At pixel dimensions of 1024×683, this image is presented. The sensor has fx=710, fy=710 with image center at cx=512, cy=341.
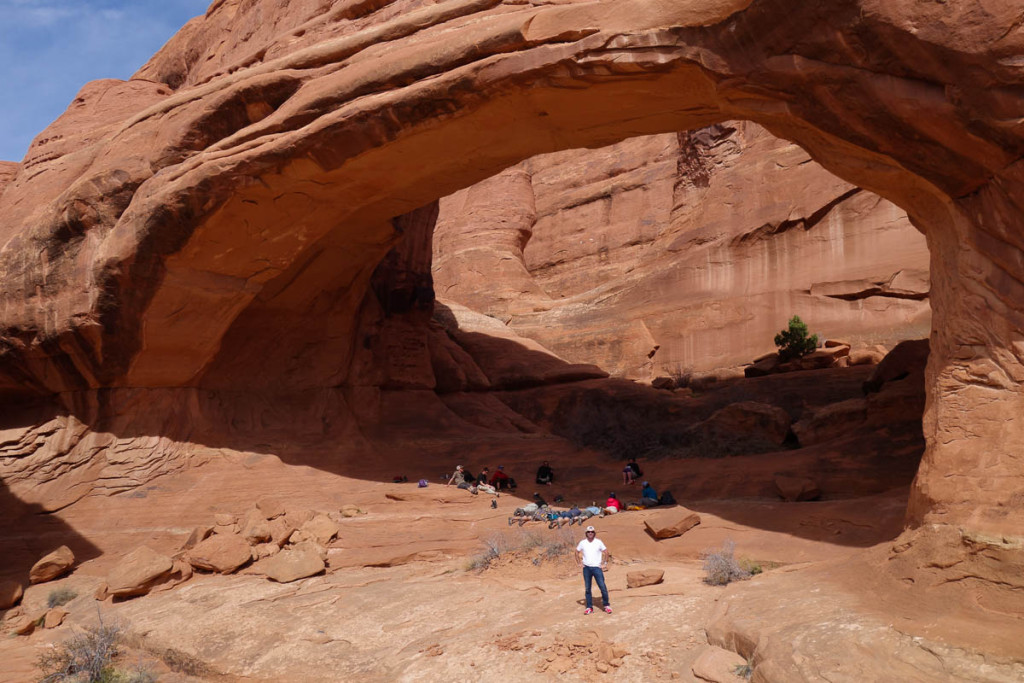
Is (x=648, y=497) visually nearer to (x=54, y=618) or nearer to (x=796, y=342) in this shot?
(x=54, y=618)

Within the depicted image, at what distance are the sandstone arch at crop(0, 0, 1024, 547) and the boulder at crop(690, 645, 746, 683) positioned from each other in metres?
2.31

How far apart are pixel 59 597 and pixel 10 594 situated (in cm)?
60

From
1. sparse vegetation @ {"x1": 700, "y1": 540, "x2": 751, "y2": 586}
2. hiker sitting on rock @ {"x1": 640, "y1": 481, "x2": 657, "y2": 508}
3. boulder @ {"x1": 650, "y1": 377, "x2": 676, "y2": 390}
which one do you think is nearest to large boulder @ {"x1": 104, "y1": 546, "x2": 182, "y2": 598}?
hiker sitting on rock @ {"x1": 640, "y1": 481, "x2": 657, "y2": 508}

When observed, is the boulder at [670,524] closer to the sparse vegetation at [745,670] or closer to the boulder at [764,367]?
the sparse vegetation at [745,670]

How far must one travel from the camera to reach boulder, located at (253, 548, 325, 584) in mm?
8906

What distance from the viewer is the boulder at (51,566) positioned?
9.88 metres

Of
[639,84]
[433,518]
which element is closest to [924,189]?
[639,84]

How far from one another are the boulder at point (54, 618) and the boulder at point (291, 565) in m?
2.34

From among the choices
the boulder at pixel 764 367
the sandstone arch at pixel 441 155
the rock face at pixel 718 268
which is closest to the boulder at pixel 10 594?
the sandstone arch at pixel 441 155

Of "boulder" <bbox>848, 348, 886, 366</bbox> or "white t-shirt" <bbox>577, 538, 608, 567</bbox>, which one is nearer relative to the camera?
"white t-shirt" <bbox>577, 538, 608, 567</bbox>

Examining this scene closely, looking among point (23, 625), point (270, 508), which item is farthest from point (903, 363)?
point (23, 625)

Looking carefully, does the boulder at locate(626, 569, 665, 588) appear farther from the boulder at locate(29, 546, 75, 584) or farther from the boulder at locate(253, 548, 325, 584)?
the boulder at locate(29, 546, 75, 584)

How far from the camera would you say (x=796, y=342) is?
17625mm

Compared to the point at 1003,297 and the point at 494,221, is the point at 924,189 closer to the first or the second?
the point at 1003,297
